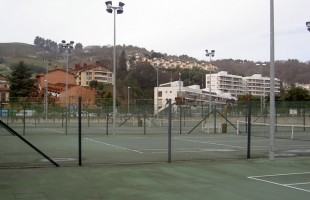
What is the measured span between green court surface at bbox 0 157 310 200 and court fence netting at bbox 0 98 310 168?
1588mm

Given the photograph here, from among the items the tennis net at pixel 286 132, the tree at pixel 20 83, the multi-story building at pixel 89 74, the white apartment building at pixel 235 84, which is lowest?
the tennis net at pixel 286 132

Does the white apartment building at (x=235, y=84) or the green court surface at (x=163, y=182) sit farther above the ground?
the white apartment building at (x=235, y=84)

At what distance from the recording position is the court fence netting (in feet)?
52.3

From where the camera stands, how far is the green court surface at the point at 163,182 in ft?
29.0

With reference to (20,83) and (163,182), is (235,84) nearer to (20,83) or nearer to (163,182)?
(20,83)

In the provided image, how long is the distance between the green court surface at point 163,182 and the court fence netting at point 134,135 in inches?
62.5

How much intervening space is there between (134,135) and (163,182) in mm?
20295

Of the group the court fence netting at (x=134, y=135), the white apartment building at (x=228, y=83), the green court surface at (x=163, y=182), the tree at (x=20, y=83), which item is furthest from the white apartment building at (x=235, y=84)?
the green court surface at (x=163, y=182)

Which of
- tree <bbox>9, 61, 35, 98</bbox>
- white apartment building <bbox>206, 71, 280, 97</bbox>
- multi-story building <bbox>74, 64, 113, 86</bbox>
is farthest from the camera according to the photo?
multi-story building <bbox>74, 64, 113, 86</bbox>

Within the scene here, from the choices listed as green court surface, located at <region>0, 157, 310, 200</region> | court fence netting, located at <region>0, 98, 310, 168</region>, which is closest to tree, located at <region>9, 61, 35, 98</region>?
court fence netting, located at <region>0, 98, 310, 168</region>

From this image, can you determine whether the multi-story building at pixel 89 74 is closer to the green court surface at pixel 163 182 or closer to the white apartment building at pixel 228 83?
the white apartment building at pixel 228 83

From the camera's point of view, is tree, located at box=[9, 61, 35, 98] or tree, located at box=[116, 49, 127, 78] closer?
tree, located at box=[9, 61, 35, 98]

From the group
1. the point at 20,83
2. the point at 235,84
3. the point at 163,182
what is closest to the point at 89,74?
the point at 235,84

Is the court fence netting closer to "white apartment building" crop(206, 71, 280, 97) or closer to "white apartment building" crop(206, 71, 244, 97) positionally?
"white apartment building" crop(206, 71, 280, 97)
